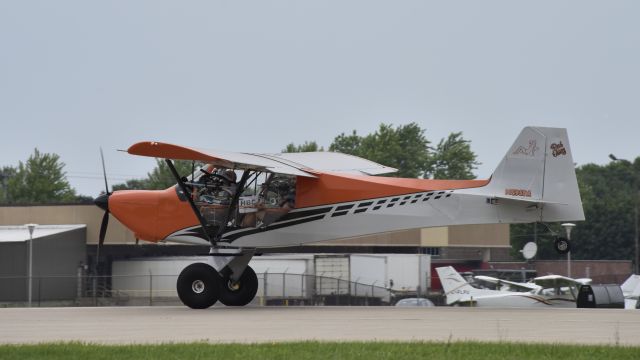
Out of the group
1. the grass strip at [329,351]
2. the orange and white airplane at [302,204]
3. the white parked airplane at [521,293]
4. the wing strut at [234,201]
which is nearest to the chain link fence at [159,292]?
the white parked airplane at [521,293]

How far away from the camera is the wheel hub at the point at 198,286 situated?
1966 cm

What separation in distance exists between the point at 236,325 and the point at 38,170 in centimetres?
6672

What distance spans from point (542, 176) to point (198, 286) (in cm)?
702

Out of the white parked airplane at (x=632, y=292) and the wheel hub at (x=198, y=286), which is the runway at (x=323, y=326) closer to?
the wheel hub at (x=198, y=286)

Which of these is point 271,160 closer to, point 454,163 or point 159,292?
point 159,292

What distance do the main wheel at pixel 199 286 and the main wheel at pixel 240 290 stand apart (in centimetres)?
128

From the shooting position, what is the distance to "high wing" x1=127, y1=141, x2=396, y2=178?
17812 millimetres

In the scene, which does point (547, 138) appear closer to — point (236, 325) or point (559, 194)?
point (559, 194)

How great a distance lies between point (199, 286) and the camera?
19.7m

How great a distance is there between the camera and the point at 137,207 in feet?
68.9

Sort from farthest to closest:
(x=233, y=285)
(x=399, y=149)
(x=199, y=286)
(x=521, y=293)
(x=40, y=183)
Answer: (x=399, y=149) → (x=40, y=183) → (x=521, y=293) → (x=233, y=285) → (x=199, y=286)

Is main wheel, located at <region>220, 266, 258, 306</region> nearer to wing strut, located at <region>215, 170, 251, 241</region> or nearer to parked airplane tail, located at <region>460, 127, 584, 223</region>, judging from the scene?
wing strut, located at <region>215, 170, 251, 241</region>

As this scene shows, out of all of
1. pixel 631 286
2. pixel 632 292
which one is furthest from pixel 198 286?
pixel 631 286

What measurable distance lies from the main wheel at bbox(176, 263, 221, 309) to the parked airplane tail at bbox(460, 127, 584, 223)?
5722 millimetres
